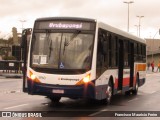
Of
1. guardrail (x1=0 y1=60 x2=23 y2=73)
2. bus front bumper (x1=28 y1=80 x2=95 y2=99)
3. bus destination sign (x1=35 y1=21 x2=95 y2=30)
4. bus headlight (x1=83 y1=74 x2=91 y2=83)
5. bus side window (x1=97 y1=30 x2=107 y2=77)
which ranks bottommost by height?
guardrail (x1=0 y1=60 x2=23 y2=73)

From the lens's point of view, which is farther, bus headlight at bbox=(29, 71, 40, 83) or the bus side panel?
the bus side panel

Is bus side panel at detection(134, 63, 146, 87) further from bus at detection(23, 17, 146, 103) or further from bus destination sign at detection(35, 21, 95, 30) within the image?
bus destination sign at detection(35, 21, 95, 30)

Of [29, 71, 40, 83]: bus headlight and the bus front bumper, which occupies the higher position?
[29, 71, 40, 83]: bus headlight

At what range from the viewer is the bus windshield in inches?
553

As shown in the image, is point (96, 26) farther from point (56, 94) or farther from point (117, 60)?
point (117, 60)

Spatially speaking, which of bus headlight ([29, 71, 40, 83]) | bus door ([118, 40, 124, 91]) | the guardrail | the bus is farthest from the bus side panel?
the guardrail

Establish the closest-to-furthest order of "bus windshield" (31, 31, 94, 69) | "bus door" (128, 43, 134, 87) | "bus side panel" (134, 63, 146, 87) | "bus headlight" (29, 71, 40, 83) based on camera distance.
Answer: "bus windshield" (31, 31, 94, 69) → "bus headlight" (29, 71, 40, 83) → "bus door" (128, 43, 134, 87) → "bus side panel" (134, 63, 146, 87)

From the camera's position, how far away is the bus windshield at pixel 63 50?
14047 millimetres

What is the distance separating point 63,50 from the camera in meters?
14.1

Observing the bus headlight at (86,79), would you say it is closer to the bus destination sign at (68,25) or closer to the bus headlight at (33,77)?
the bus headlight at (33,77)

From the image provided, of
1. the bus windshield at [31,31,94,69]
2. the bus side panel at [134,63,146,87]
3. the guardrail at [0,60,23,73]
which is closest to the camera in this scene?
the bus windshield at [31,31,94,69]

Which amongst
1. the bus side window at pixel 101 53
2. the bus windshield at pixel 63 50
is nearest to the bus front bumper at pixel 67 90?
the bus windshield at pixel 63 50

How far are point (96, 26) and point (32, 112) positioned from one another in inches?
134

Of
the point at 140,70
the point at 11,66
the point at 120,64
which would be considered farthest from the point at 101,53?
the point at 11,66
